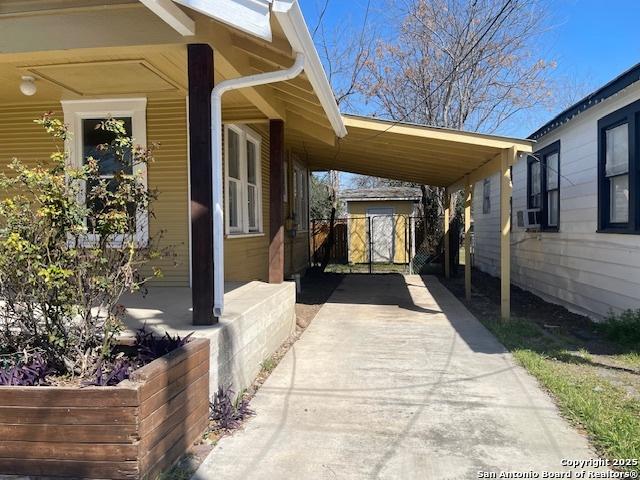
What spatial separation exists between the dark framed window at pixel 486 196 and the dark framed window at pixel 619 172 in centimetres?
735

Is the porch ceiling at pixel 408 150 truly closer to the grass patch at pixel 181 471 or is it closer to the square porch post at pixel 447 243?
the square porch post at pixel 447 243

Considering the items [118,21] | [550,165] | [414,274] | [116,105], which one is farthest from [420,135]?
[414,274]

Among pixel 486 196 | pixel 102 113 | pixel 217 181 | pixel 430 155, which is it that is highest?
pixel 102 113

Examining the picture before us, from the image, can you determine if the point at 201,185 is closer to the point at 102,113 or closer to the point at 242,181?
the point at 102,113

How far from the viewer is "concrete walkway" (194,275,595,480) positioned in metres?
3.29

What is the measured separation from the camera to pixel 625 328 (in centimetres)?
631

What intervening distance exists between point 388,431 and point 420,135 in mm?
5158

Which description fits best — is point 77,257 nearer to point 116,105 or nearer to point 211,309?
point 211,309

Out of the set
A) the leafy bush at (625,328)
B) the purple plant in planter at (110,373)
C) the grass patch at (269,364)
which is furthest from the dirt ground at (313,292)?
the purple plant in planter at (110,373)

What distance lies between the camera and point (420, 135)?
7.92 metres

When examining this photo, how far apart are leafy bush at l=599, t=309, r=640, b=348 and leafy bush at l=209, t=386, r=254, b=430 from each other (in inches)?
183

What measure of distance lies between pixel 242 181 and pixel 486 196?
372 inches

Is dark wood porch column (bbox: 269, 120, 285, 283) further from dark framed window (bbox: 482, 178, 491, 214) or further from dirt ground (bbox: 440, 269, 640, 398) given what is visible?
dark framed window (bbox: 482, 178, 491, 214)

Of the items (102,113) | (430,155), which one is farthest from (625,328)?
(102,113)
